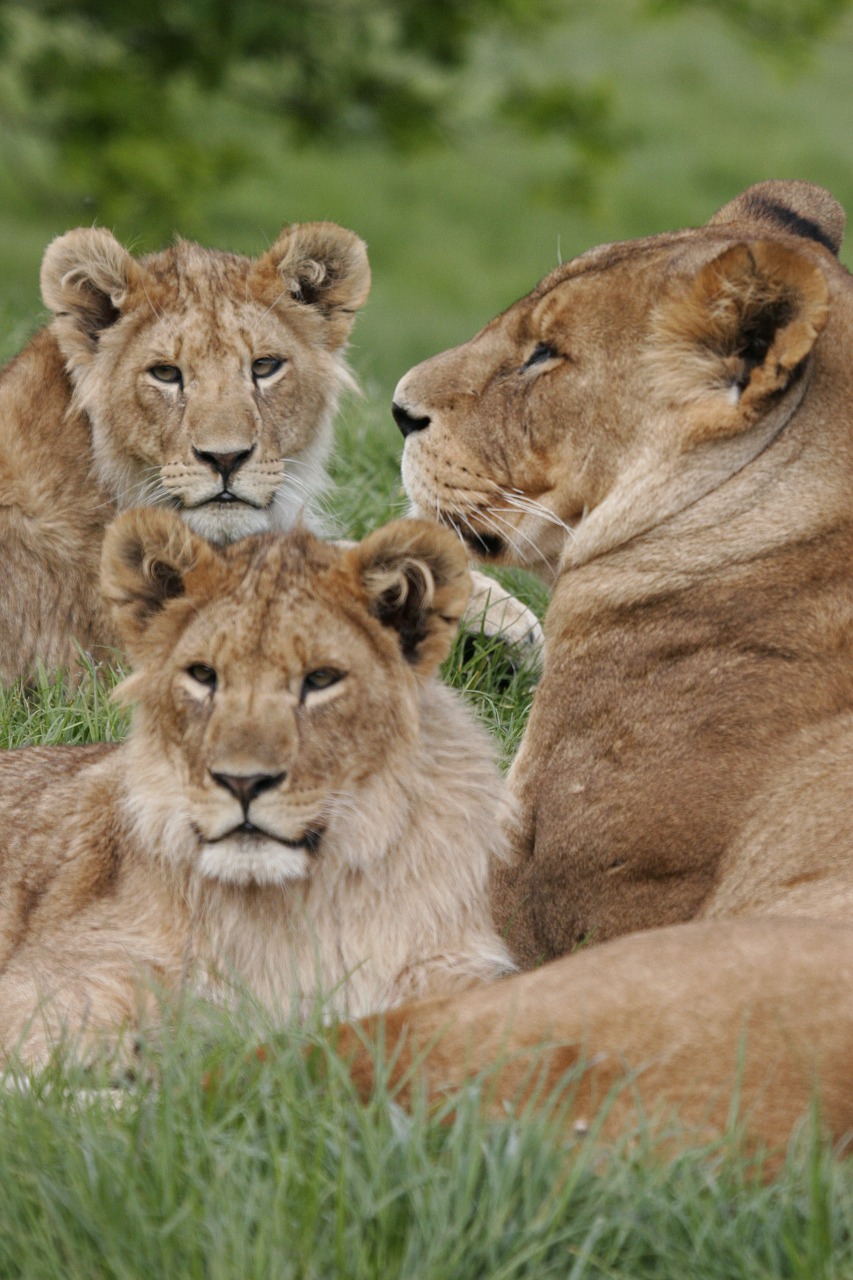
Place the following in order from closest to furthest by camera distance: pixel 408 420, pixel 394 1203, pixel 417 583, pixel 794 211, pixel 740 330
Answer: pixel 394 1203
pixel 417 583
pixel 740 330
pixel 408 420
pixel 794 211

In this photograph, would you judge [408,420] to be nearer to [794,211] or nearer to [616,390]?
[616,390]

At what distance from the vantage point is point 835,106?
24.9m

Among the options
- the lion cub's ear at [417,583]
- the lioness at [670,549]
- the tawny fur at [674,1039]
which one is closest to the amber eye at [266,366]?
the lioness at [670,549]

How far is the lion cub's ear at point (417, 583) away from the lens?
3.15 m

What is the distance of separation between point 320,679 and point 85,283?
201 centimetres

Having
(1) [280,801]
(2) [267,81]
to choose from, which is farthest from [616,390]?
(2) [267,81]

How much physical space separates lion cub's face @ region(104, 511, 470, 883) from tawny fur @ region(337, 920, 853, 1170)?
0.53 metres

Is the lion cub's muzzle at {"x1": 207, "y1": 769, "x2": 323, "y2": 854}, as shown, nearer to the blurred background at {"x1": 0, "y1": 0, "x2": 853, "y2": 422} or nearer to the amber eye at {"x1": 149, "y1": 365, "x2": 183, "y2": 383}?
the amber eye at {"x1": 149, "y1": 365, "x2": 183, "y2": 383}

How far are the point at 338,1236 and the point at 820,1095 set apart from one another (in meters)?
0.63

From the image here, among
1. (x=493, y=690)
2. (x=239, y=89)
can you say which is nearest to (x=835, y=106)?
(x=239, y=89)

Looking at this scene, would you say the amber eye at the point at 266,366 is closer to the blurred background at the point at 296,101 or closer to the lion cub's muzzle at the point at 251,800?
the blurred background at the point at 296,101

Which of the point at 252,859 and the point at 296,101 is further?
the point at 296,101

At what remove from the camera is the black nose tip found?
3902 millimetres

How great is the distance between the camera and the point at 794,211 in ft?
13.6
